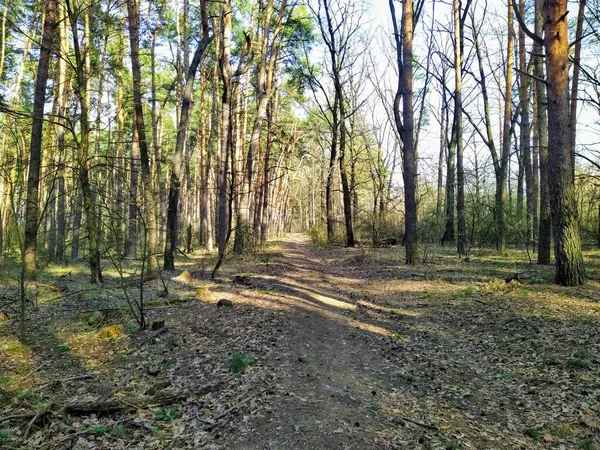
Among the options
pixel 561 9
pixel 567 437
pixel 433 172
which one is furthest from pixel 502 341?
pixel 433 172

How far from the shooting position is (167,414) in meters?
3.93

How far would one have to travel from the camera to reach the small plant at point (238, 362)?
4.77 meters

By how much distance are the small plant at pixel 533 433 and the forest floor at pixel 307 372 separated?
0.05 ft

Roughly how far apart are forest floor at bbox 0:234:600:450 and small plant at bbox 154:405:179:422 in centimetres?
2

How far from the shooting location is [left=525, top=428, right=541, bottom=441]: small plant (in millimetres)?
3670

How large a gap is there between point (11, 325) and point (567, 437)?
7664mm

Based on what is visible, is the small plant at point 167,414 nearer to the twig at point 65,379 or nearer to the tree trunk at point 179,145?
the twig at point 65,379

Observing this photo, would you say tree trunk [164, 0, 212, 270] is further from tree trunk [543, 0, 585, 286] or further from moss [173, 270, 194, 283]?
tree trunk [543, 0, 585, 286]

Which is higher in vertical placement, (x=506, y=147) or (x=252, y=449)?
(x=506, y=147)

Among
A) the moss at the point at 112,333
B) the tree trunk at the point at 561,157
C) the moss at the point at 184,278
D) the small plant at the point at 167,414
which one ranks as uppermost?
the tree trunk at the point at 561,157

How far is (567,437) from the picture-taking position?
366 cm

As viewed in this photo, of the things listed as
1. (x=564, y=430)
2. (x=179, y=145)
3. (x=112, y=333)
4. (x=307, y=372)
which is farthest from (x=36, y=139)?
(x=564, y=430)

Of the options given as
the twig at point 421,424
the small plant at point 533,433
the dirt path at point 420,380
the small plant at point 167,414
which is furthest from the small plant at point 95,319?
the small plant at point 533,433

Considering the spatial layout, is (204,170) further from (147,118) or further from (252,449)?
(252,449)
